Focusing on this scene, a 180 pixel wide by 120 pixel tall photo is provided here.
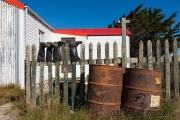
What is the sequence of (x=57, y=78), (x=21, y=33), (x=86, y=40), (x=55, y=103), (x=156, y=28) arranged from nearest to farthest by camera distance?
(x=55, y=103)
(x=57, y=78)
(x=21, y=33)
(x=86, y=40)
(x=156, y=28)

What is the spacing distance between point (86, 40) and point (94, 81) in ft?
36.3

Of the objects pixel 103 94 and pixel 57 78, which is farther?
pixel 57 78

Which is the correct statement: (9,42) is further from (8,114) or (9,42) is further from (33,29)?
(8,114)

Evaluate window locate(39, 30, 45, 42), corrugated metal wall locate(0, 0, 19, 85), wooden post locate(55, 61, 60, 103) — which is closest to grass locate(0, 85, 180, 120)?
wooden post locate(55, 61, 60, 103)

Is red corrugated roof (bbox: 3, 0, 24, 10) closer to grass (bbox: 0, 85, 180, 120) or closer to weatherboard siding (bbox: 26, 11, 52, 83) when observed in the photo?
weatherboard siding (bbox: 26, 11, 52, 83)

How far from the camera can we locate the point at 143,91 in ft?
13.3

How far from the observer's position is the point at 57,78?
15.7ft

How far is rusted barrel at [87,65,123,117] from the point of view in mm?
4074

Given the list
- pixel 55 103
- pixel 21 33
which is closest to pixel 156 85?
pixel 55 103

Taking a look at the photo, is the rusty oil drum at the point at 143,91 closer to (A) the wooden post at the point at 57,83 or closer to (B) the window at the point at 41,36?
(A) the wooden post at the point at 57,83

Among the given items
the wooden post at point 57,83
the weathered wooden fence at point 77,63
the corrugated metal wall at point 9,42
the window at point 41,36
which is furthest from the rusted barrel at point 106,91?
the window at point 41,36

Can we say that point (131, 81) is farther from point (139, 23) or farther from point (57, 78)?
point (139, 23)

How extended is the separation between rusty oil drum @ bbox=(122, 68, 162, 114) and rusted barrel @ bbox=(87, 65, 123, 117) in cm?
24

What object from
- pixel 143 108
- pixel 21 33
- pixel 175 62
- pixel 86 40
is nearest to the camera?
pixel 143 108
